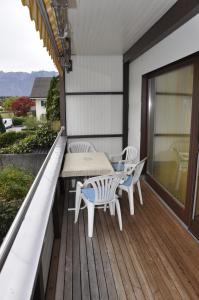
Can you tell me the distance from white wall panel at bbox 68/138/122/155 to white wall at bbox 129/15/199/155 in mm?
380

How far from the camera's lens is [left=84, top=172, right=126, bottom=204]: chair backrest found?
2975mm

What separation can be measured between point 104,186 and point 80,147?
286 cm

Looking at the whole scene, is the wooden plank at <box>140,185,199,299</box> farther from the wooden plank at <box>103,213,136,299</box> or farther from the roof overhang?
the roof overhang

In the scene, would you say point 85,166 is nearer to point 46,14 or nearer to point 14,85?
point 46,14

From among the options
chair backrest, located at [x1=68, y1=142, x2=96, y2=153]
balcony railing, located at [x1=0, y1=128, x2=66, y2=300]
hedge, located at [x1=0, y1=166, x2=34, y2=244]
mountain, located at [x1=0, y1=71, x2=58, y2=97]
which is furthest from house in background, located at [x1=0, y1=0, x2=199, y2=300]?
mountain, located at [x1=0, y1=71, x2=58, y2=97]

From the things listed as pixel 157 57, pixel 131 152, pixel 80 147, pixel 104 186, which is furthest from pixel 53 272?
pixel 80 147

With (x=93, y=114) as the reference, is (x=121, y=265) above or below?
below

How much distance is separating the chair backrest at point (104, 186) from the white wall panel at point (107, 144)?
9.92ft

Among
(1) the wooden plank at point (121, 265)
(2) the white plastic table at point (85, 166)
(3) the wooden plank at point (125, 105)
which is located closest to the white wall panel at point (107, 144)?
(3) the wooden plank at point (125, 105)

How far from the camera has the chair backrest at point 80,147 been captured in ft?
18.8

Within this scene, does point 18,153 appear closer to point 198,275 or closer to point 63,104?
point 63,104

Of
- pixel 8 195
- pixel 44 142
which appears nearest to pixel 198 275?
pixel 8 195

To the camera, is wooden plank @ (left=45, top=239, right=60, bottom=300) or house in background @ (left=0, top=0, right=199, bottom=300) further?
wooden plank @ (left=45, top=239, right=60, bottom=300)

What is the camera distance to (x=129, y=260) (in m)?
2.57
